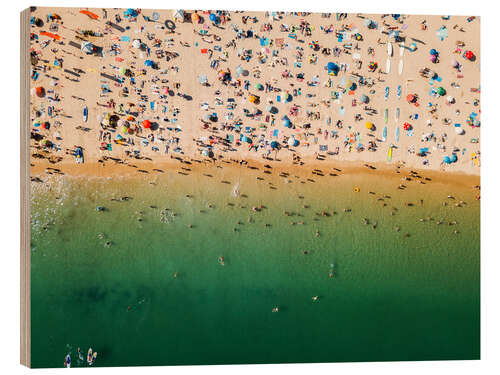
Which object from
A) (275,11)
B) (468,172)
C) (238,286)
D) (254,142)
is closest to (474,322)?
(468,172)

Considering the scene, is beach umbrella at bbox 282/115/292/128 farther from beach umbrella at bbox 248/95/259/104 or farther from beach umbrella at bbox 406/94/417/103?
beach umbrella at bbox 406/94/417/103

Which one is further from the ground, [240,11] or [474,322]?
[240,11]

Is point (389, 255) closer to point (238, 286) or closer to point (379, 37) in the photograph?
point (238, 286)

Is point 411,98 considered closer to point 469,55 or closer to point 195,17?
point 469,55

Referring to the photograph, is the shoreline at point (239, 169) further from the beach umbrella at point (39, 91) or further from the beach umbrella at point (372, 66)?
the beach umbrella at point (372, 66)

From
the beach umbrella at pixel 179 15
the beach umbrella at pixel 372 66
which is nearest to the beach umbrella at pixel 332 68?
the beach umbrella at pixel 372 66
